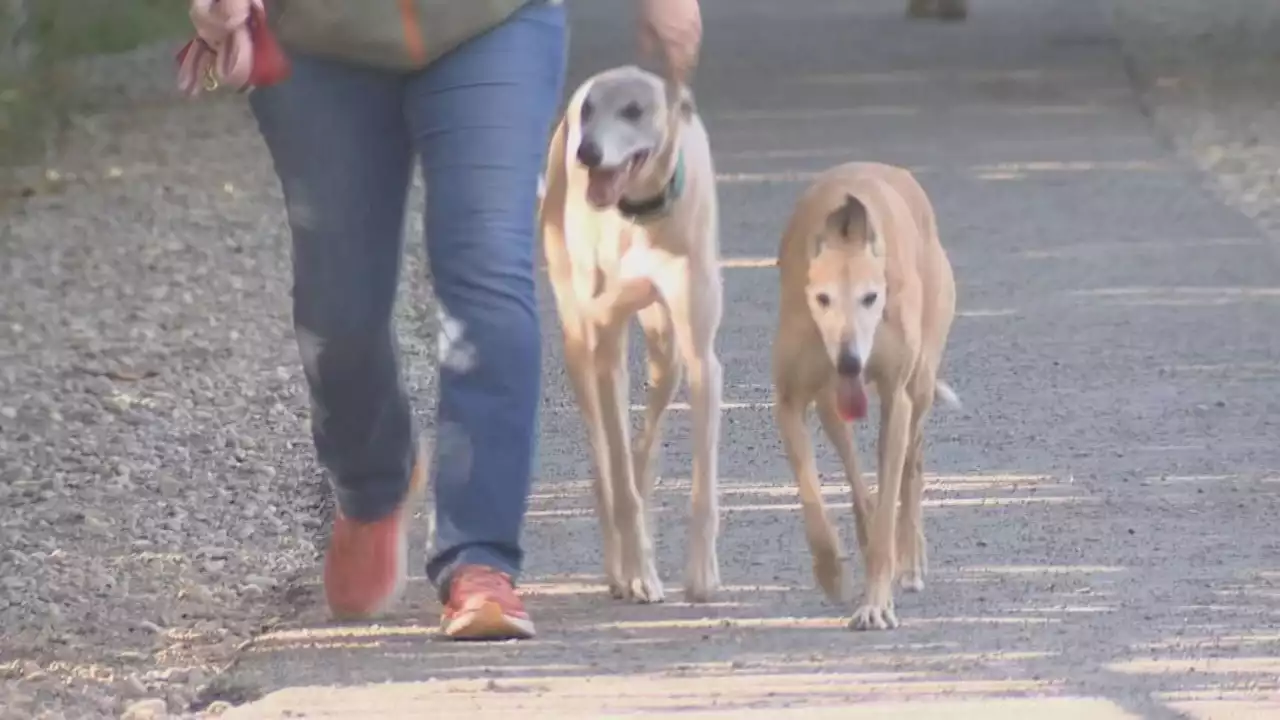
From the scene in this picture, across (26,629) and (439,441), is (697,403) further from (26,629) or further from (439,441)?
(26,629)

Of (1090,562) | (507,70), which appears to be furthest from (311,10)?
(1090,562)

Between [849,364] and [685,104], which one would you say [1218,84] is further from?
[849,364]

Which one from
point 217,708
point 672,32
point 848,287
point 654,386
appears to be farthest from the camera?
point 654,386

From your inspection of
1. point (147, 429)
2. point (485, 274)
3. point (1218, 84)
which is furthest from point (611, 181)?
point (1218, 84)

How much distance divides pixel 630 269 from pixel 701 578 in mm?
688

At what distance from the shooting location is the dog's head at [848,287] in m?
4.98

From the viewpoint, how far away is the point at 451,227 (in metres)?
4.59

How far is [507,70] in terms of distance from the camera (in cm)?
462

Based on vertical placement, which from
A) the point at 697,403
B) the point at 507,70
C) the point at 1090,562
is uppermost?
the point at 507,70

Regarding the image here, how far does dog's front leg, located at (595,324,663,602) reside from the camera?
5.23m

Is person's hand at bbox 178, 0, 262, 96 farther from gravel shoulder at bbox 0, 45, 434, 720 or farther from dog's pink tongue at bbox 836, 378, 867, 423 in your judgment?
dog's pink tongue at bbox 836, 378, 867, 423

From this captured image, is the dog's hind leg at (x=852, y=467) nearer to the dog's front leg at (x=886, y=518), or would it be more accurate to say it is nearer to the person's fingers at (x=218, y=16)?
the dog's front leg at (x=886, y=518)

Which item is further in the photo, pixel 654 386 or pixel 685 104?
pixel 654 386

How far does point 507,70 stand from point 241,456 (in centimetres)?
232
